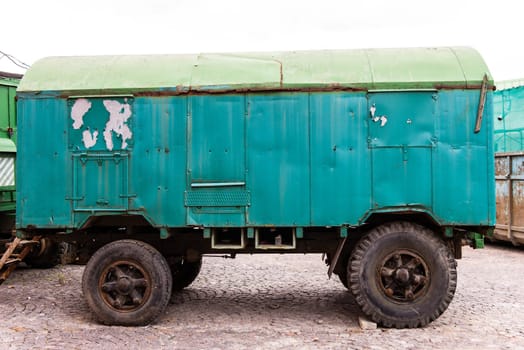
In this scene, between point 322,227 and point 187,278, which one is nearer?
point 322,227

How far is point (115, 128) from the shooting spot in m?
6.48

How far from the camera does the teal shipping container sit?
627 cm

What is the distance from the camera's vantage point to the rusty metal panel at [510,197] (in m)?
12.8

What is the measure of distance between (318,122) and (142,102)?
210 centimetres

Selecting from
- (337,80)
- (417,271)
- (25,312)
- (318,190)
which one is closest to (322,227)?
(318,190)

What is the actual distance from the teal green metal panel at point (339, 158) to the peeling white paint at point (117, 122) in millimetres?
2204

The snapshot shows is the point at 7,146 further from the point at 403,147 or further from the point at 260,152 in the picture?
the point at 403,147

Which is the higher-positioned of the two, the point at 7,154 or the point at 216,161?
the point at 7,154

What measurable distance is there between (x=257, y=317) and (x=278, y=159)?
6.64 feet

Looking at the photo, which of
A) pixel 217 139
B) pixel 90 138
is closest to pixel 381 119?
pixel 217 139

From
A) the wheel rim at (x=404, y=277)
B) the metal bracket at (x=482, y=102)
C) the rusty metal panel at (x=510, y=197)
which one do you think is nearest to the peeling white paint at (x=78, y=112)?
the wheel rim at (x=404, y=277)

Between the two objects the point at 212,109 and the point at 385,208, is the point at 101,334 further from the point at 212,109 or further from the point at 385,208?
the point at 385,208

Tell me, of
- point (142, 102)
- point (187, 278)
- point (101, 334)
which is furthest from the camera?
point (187, 278)

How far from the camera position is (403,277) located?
6207mm
